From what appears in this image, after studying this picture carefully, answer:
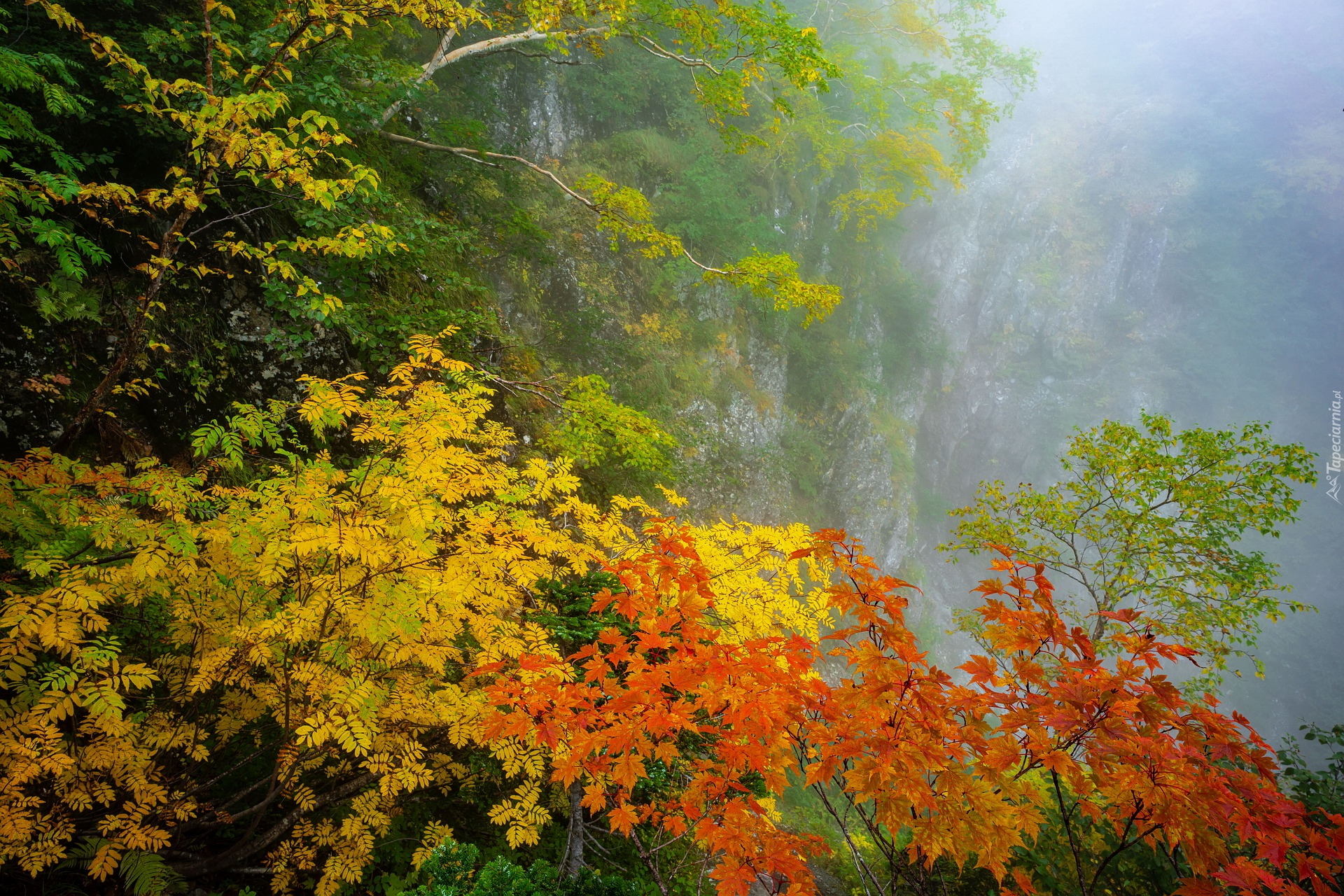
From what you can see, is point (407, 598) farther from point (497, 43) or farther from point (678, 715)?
point (497, 43)

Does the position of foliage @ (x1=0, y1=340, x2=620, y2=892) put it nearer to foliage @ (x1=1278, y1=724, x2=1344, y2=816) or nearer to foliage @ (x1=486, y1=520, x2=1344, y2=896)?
foliage @ (x1=486, y1=520, x2=1344, y2=896)

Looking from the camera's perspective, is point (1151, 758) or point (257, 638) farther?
point (257, 638)

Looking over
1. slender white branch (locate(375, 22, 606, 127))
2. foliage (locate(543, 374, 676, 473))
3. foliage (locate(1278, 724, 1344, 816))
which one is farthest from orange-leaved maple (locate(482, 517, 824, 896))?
slender white branch (locate(375, 22, 606, 127))

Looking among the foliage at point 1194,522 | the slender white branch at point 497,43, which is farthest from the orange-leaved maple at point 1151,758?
the slender white branch at point 497,43

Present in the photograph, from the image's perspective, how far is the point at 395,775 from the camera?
247 centimetres

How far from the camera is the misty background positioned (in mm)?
22531

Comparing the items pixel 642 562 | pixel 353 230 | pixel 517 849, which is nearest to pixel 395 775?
pixel 517 849

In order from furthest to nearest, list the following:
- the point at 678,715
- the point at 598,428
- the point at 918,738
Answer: the point at 598,428 < the point at 678,715 < the point at 918,738

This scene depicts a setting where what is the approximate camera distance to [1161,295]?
25.7 m

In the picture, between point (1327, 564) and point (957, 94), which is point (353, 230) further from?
point (1327, 564)

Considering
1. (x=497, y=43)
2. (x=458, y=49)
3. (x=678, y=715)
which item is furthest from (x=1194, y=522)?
(x=458, y=49)

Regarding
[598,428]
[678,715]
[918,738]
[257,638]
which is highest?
[598,428]

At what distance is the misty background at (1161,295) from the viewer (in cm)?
2253

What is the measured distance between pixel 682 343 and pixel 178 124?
8667mm
